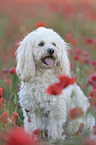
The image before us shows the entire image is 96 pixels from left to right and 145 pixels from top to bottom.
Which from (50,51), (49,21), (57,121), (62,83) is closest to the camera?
(62,83)

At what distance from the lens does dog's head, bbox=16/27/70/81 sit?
3.17 metres

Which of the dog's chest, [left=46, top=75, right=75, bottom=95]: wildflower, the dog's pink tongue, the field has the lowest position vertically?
[left=46, top=75, right=75, bottom=95]: wildflower

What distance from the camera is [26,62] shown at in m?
3.29

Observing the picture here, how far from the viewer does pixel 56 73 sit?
11.0 feet

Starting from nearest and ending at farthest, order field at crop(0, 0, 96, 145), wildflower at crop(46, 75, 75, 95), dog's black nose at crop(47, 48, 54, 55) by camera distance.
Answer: wildflower at crop(46, 75, 75, 95)
dog's black nose at crop(47, 48, 54, 55)
field at crop(0, 0, 96, 145)

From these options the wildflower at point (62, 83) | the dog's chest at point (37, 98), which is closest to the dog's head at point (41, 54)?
the dog's chest at point (37, 98)

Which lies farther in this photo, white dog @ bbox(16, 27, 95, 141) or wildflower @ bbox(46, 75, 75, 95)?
white dog @ bbox(16, 27, 95, 141)

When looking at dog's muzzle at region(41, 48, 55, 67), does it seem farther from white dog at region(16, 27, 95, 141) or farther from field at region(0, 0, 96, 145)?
field at region(0, 0, 96, 145)

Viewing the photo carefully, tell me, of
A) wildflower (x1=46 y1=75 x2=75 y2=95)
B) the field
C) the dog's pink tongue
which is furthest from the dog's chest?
the field

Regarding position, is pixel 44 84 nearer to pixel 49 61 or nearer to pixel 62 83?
pixel 49 61

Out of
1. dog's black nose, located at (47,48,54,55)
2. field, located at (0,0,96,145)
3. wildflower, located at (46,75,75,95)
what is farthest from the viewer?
field, located at (0,0,96,145)

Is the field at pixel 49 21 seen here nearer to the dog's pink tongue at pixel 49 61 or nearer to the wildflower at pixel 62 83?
the dog's pink tongue at pixel 49 61

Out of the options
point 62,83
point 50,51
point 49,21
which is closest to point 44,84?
point 50,51

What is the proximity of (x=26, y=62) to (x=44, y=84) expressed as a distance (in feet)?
1.19
